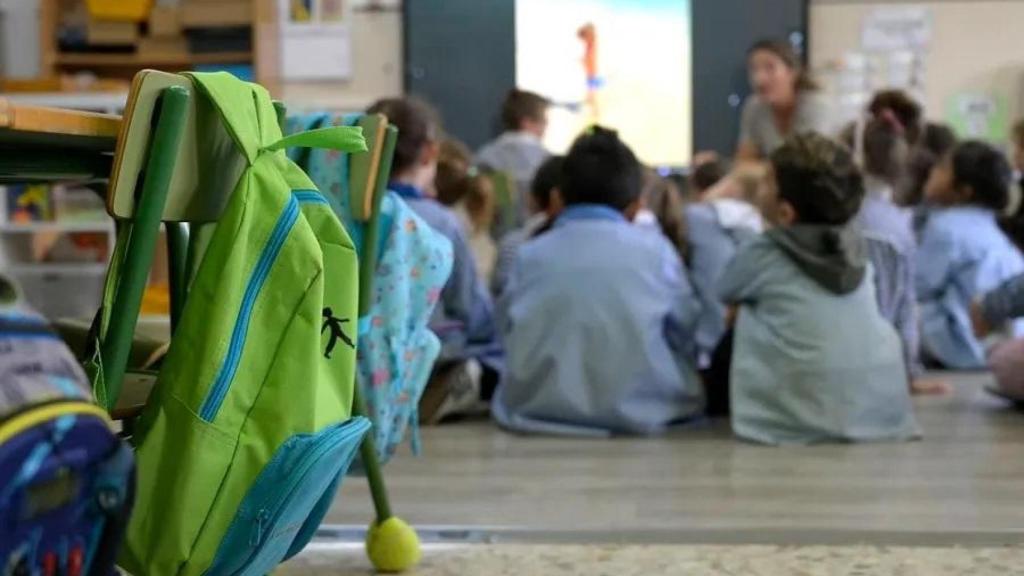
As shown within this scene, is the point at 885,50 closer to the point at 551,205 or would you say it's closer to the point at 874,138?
the point at 874,138

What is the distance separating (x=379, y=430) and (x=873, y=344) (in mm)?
1264

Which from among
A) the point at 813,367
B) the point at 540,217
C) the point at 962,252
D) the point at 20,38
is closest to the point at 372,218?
the point at 813,367

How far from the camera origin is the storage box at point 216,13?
207 inches

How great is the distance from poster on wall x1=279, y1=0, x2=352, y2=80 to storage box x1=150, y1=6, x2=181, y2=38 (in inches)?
18.2

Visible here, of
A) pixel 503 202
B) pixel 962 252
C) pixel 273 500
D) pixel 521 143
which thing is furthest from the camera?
pixel 521 143

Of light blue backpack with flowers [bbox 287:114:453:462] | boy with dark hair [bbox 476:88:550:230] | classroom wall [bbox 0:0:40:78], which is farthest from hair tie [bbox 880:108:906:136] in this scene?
classroom wall [bbox 0:0:40:78]

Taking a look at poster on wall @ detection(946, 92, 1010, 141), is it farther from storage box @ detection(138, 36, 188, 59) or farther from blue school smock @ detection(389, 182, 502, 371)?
storage box @ detection(138, 36, 188, 59)

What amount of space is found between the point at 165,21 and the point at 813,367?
3.59 meters

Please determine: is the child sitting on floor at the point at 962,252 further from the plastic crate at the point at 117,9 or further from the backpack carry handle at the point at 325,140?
the plastic crate at the point at 117,9

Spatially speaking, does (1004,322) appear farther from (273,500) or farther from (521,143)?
(273,500)

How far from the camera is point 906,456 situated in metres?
2.51

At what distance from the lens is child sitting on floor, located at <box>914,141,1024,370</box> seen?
3.86m

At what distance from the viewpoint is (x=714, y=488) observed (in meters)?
2.22

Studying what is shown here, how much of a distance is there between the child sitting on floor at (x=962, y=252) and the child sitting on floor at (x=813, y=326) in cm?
119
